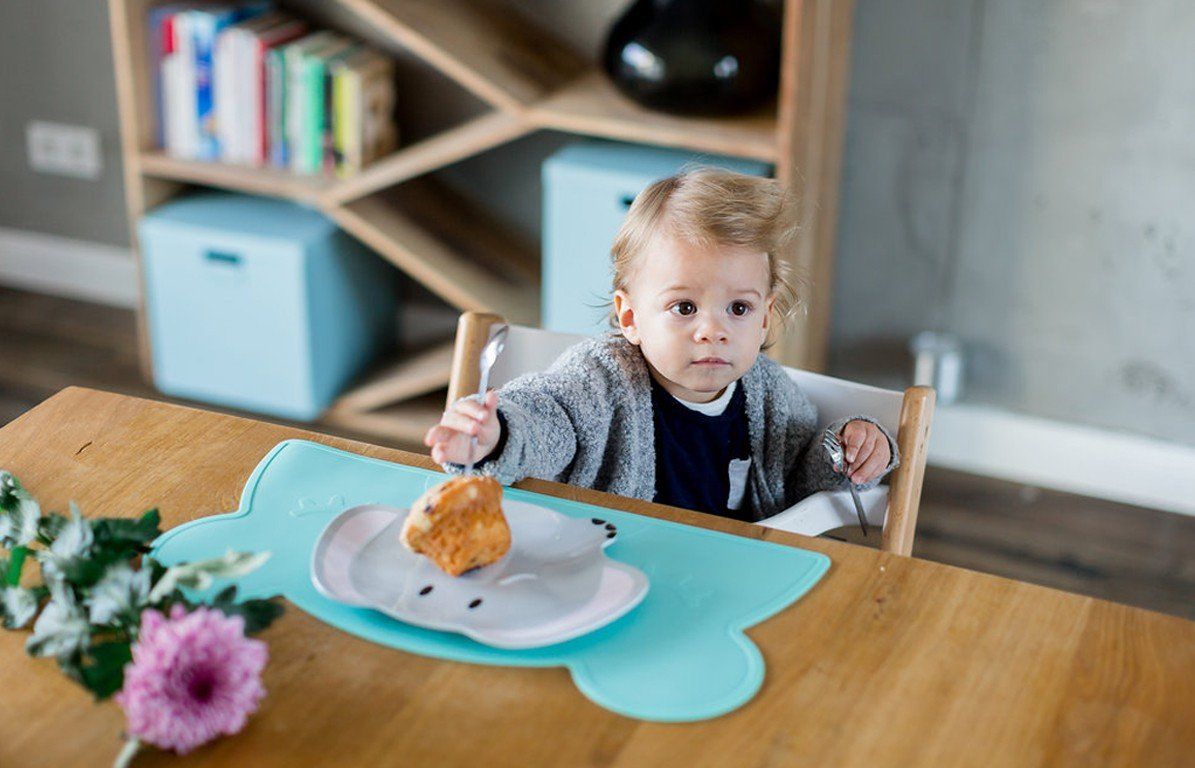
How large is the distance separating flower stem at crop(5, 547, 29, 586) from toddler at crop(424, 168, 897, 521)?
40cm

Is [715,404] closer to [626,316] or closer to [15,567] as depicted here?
[626,316]

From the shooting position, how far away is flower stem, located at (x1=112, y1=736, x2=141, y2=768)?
87 cm

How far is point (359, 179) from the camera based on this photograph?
2.79 meters

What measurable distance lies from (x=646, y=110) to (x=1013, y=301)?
2.77 feet

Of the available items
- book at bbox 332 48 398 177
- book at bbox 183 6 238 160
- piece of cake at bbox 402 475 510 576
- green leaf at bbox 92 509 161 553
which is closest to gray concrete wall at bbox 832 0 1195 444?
book at bbox 332 48 398 177

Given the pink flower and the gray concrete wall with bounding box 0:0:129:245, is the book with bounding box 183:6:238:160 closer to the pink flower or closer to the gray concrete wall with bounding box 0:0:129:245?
the gray concrete wall with bounding box 0:0:129:245

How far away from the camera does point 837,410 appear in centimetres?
153

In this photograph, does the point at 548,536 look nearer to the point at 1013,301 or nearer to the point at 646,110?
the point at 646,110

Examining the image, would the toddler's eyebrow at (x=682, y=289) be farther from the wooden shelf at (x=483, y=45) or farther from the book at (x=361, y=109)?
the book at (x=361, y=109)

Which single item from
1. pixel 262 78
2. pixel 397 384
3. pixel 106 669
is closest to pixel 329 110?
pixel 262 78

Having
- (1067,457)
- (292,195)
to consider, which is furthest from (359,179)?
(1067,457)

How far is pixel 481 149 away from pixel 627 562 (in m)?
1.78

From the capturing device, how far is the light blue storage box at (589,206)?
2.56 meters

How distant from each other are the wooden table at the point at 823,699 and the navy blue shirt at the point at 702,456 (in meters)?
0.38
